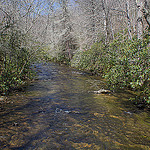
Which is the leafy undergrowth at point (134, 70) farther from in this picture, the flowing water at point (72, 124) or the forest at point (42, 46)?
the flowing water at point (72, 124)

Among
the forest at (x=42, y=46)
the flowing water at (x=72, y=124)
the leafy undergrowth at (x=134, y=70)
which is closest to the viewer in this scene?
the flowing water at (x=72, y=124)

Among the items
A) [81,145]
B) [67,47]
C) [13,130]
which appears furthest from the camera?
[67,47]

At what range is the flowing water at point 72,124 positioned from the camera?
3.52 metres

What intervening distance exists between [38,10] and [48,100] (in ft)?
15.1

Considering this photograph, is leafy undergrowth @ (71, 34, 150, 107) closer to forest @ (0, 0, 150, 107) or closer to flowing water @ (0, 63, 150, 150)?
forest @ (0, 0, 150, 107)

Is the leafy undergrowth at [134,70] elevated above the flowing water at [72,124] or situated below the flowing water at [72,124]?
above

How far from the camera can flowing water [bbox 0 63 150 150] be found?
3.52 m

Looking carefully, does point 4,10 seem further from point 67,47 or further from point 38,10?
point 67,47

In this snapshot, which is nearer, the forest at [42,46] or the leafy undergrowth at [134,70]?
the leafy undergrowth at [134,70]

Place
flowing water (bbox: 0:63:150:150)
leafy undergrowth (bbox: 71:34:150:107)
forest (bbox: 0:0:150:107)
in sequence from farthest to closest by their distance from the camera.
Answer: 1. forest (bbox: 0:0:150:107)
2. leafy undergrowth (bbox: 71:34:150:107)
3. flowing water (bbox: 0:63:150:150)

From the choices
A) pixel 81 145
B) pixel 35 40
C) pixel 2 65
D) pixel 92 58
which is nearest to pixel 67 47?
pixel 92 58

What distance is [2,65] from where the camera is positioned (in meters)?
6.87

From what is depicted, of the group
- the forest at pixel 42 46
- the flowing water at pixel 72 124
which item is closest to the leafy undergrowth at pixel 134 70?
the forest at pixel 42 46

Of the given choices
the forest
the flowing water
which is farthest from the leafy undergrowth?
the flowing water
